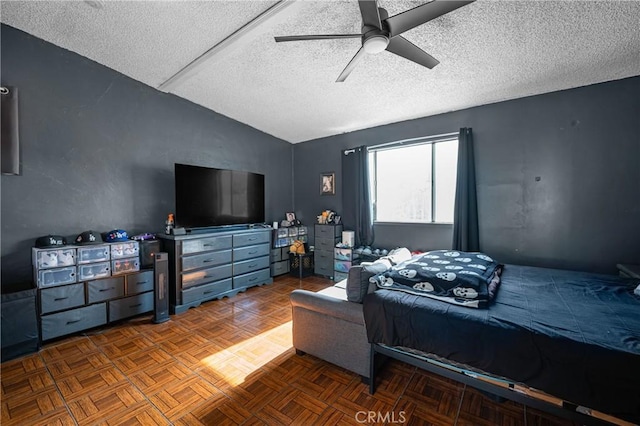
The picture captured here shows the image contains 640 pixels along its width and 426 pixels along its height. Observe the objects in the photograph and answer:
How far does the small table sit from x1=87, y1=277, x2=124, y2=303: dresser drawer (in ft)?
8.34

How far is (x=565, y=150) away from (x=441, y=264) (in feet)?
7.31

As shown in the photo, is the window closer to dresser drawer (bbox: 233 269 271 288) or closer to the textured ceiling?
the textured ceiling

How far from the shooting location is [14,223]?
240 cm

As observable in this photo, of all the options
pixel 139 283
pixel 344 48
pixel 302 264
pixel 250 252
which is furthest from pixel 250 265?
pixel 344 48

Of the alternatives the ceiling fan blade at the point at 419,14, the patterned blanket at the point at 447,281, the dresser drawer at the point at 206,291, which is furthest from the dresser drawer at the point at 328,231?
the ceiling fan blade at the point at 419,14

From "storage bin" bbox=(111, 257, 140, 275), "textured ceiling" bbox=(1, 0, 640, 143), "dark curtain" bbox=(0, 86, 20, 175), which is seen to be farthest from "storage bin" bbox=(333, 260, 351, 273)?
"dark curtain" bbox=(0, 86, 20, 175)

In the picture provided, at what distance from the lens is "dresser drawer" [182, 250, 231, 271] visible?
307 cm

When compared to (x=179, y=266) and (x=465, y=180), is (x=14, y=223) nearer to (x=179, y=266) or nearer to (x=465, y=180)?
(x=179, y=266)

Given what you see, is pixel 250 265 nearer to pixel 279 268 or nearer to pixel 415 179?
pixel 279 268

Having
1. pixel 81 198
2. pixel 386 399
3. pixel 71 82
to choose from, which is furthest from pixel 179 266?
pixel 386 399

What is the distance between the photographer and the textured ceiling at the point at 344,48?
6.31 feet

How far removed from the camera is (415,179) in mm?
3945

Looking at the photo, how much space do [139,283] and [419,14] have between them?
3593 mm

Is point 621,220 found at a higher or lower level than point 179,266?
higher
